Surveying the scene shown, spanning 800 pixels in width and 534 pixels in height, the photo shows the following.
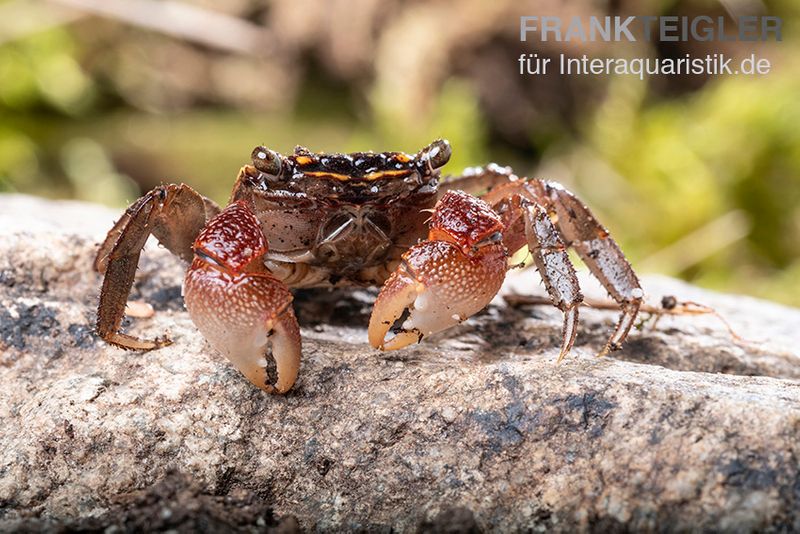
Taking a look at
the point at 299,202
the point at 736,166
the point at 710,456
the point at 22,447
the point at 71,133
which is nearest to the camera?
the point at 710,456

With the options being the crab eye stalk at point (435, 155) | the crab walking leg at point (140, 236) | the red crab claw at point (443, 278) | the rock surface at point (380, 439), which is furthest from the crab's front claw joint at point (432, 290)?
the crab walking leg at point (140, 236)

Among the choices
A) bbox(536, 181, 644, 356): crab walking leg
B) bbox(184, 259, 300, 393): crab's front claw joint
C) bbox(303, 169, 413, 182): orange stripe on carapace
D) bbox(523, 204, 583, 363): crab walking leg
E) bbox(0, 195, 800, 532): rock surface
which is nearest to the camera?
bbox(0, 195, 800, 532): rock surface

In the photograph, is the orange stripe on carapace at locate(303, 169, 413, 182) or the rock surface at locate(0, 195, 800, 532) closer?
the rock surface at locate(0, 195, 800, 532)

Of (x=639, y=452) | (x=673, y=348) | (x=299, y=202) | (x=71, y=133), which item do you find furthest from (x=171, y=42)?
(x=639, y=452)

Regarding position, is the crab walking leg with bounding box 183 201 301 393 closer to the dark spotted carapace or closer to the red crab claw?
the red crab claw

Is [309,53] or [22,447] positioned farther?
[309,53]

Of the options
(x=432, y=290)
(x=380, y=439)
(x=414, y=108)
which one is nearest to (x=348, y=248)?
(x=432, y=290)

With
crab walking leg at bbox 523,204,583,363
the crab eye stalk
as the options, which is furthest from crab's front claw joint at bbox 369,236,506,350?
the crab eye stalk

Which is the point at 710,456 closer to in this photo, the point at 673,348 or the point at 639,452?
the point at 639,452
